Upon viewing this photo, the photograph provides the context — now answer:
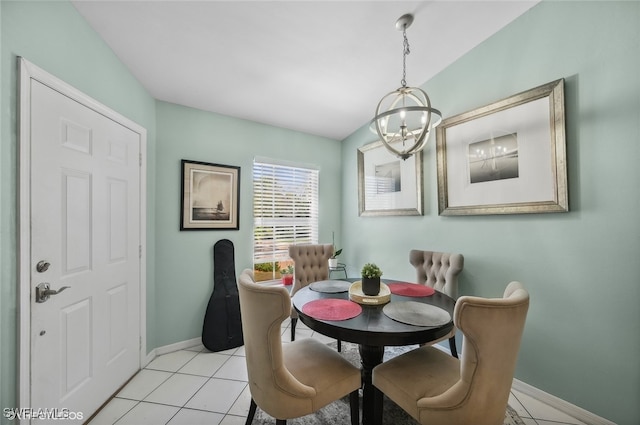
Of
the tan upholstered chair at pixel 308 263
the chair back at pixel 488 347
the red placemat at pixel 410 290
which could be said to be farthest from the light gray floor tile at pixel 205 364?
the chair back at pixel 488 347

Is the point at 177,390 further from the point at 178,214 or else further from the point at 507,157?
the point at 507,157

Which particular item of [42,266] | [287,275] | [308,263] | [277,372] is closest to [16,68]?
[42,266]

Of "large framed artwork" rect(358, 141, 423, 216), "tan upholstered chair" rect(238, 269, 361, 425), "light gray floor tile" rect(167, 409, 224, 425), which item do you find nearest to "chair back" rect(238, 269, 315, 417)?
"tan upholstered chair" rect(238, 269, 361, 425)

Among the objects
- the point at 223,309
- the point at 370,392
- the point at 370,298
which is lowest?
the point at 370,392

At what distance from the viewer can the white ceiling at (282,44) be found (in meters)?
1.58

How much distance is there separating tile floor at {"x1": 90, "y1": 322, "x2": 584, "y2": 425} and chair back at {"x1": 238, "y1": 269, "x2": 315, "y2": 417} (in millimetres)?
685

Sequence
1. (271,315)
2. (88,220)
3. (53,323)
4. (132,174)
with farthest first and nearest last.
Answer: (132,174), (88,220), (53,323), (271,315)

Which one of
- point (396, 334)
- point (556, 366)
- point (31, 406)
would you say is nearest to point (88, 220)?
point (31, 406)

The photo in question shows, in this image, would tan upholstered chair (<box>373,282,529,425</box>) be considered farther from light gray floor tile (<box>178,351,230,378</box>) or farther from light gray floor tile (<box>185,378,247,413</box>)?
light gray floor tile (<box>178,351,230,378</box>)

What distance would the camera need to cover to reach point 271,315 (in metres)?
1.12

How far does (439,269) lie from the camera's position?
226 centimetres

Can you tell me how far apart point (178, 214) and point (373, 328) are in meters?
2.31

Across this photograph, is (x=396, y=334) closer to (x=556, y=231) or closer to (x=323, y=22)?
(x=556, y=231)

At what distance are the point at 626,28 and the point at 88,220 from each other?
3689 mm
